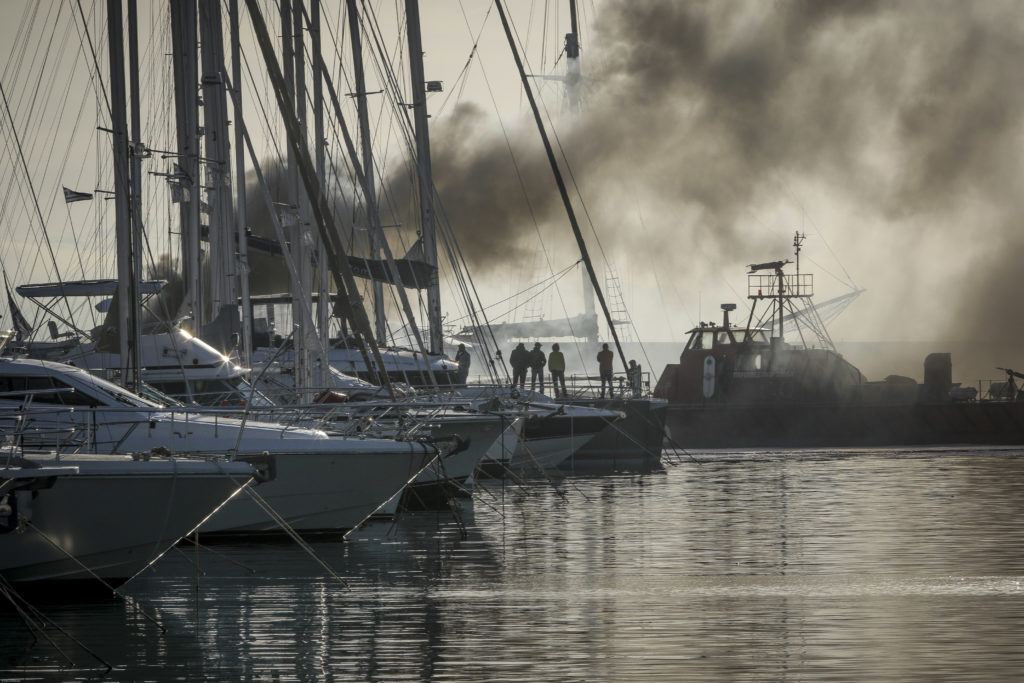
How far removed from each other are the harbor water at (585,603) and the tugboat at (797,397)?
72.5 feet

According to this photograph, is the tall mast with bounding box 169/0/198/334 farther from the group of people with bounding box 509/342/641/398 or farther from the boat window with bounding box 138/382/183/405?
the group of people with bounding box 509/342/641/398

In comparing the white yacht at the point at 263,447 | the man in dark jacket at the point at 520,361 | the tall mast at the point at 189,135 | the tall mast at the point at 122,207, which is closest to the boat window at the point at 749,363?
the man in dark jacket at the point at 520,361

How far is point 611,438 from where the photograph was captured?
4112 centimetres

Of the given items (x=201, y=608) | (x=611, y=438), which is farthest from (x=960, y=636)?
(x=611, y=438)

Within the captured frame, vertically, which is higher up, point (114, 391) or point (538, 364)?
point (538, 364)

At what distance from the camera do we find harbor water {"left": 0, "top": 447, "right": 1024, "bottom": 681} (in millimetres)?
12336

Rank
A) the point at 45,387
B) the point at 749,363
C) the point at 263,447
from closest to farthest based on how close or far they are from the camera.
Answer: the point at 263,447 → the point at 45,387 → the point at 749,363

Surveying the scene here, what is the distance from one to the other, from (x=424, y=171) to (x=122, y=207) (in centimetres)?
1386

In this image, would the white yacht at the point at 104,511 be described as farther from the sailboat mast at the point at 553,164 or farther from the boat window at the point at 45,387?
the sailboat mast at the point at 553,164

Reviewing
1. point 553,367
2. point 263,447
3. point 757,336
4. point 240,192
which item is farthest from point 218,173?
point 757,336

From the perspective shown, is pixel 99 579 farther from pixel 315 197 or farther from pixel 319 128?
pixel 319 128

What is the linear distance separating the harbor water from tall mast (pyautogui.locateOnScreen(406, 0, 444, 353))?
11840mm

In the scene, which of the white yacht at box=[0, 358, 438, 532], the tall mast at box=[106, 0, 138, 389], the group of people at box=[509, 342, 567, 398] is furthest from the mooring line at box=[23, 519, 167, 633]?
the group of people at box=[509, 342, 567, 398]

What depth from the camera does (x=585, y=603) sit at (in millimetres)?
15445
